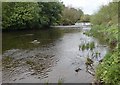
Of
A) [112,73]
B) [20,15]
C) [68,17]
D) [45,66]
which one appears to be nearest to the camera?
[112,73]

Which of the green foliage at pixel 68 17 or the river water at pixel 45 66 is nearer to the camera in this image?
the river water at pixel 45 66

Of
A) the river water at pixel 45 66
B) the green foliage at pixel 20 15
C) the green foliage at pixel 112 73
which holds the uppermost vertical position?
the green foliage at pixel 20 15

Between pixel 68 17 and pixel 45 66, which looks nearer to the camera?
pixel 45 66

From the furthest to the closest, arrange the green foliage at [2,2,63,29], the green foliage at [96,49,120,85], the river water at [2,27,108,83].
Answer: the green foliage at [2,2,63,29], the river water at [2,27,108,83], the green foliage at [96,49,120,85]

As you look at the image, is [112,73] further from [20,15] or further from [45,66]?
[20,15]

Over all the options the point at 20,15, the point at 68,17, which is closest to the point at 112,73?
the point at 20,15

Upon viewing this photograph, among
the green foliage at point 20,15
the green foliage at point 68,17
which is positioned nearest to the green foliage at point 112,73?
the green foliage at point 20,15

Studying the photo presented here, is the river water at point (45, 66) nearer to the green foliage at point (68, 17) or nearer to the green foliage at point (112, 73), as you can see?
the green foliage at point (112, 73)

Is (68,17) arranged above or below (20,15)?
above

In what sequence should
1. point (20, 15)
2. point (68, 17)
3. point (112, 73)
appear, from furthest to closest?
point (68, 17)
point (20, 15)
point (112, 73)

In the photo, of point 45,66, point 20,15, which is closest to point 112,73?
point 45,66

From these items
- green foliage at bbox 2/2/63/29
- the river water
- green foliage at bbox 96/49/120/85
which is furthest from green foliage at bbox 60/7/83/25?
green foliage at bbox 96/49/120/85

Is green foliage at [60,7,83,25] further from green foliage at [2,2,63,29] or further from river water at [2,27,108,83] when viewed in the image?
river water at [2,27,108,83]

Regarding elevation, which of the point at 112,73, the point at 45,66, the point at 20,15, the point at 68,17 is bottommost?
the point at 45,66
